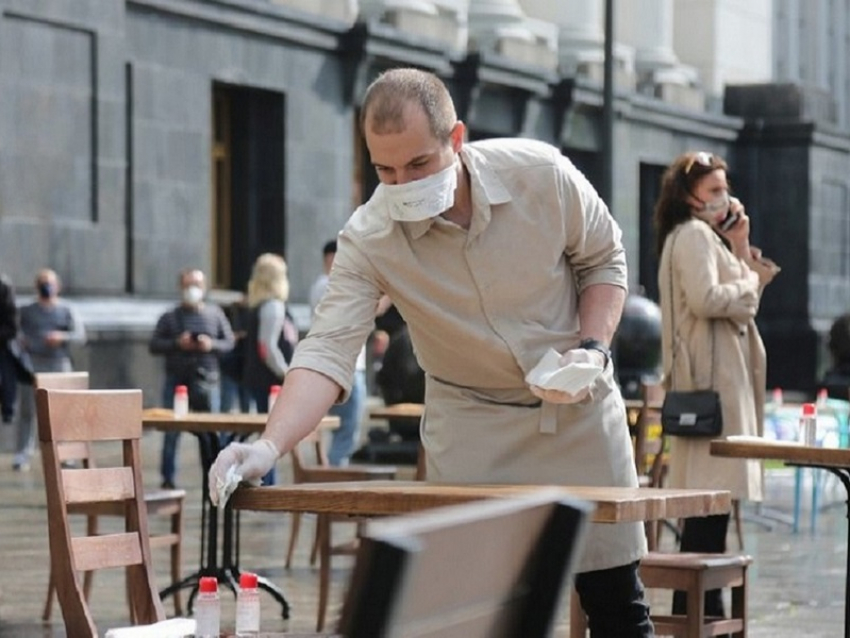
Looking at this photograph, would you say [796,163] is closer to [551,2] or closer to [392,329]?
[551,2]

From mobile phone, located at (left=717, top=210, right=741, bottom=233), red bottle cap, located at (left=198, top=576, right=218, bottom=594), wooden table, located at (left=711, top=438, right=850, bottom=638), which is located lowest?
red bottle cap, located at (left=198, top=576, right=218, bottom=594)

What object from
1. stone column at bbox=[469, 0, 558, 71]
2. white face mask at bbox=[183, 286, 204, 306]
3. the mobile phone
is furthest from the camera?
stone column at bbox=[469, 0, 558, 71]

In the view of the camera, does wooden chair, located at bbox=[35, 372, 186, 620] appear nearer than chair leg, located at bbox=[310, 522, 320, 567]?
Yes

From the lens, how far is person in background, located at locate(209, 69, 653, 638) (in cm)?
529

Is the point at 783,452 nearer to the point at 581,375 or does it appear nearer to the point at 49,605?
the point at 581,375

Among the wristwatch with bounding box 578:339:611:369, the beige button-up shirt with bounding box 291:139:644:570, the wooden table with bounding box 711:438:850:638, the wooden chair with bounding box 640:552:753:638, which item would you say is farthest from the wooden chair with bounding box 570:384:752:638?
the wristwatch with bounding box 578:339:611:369

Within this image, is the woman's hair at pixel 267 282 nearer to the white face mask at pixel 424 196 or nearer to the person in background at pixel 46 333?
the person in background at pixel 46 333

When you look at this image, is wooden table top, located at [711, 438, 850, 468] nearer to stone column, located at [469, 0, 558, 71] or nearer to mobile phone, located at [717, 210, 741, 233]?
mobile phone, located at [717, 210, 741, 233]

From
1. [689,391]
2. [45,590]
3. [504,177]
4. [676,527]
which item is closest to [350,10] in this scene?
[676,527]

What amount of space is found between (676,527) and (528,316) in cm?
792

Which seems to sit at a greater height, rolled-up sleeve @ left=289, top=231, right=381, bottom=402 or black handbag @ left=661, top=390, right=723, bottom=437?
rolled-up sleeve @ left=289, top=231, right=381, bottom=402

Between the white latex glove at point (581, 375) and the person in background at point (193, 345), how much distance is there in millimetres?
12673

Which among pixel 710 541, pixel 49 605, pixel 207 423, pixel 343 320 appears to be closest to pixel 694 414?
pixel 710 541

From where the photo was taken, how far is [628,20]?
36969 millimetres
